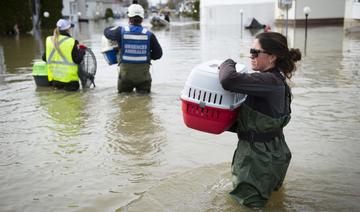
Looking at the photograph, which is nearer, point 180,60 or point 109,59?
point 109,59

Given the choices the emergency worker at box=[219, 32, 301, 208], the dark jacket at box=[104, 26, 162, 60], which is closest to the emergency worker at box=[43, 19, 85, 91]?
the dark jacket at box=[104, 26, 162, 60]

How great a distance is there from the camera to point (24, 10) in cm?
3388

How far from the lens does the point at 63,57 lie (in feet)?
28.5

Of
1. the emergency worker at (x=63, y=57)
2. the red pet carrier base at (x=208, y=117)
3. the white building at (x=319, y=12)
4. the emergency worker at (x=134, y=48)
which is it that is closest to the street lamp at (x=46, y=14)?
the white building at (x=319, y=12)

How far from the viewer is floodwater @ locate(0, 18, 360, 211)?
396 cm

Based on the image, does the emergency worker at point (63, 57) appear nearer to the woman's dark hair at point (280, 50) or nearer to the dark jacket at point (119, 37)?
the dark jacket at point (119, 37)

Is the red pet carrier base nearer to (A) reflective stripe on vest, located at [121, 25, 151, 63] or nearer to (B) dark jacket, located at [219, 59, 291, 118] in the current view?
(B) dark jacket, located at [219, 59, 291, 118]

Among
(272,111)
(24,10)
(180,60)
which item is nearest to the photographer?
(272,111)

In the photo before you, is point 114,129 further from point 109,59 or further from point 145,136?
point 109,59

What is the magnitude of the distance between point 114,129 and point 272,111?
3.39m

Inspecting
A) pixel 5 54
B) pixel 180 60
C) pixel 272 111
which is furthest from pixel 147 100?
pixel 5 54

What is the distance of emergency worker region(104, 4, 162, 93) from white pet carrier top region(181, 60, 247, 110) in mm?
4731

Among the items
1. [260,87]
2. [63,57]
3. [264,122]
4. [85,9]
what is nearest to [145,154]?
[264,122]

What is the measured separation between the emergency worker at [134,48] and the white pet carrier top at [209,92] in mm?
4731
